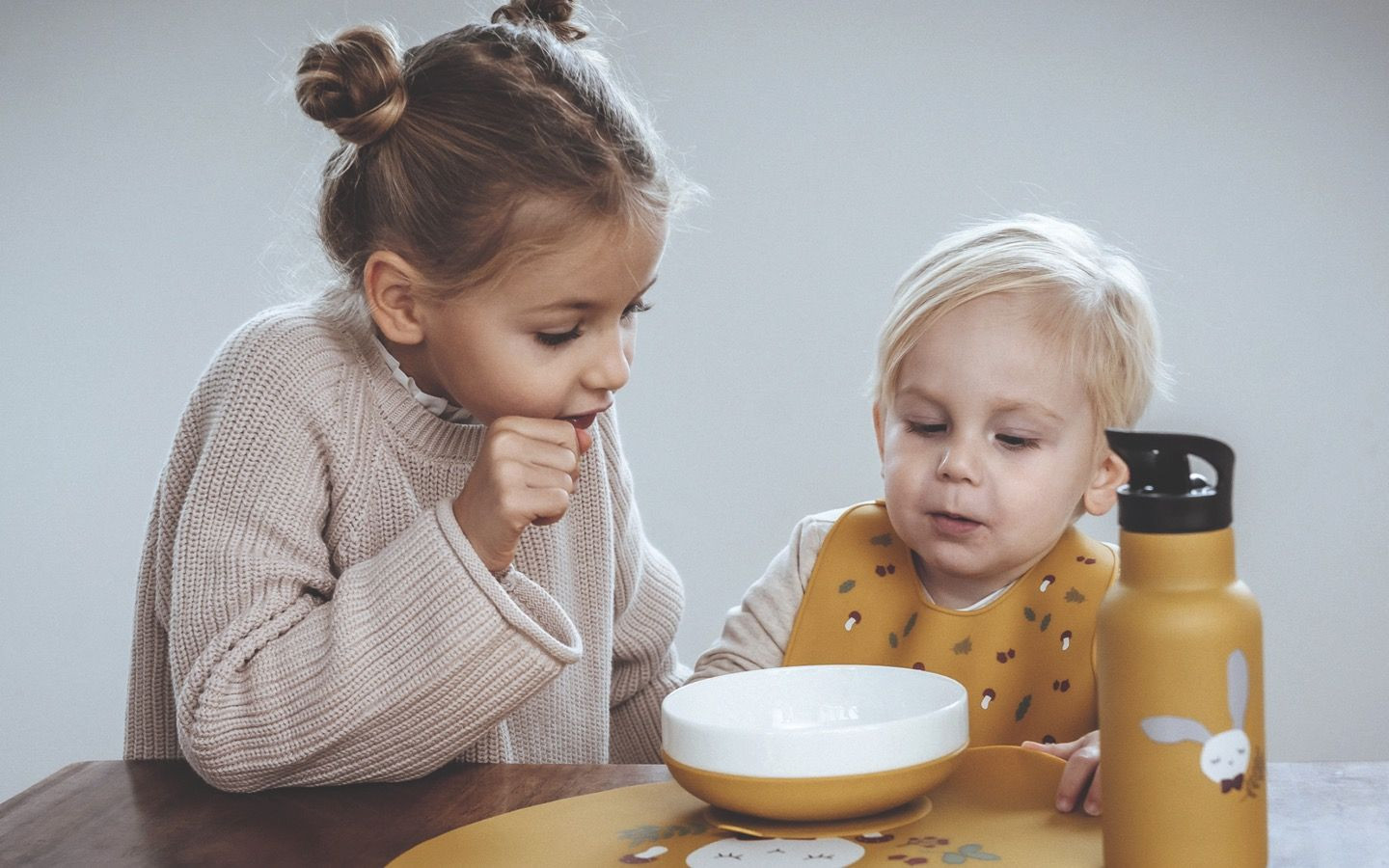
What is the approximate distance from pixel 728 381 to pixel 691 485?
239 millimetres

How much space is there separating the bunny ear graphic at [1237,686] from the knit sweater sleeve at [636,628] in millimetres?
876

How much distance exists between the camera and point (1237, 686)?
26.5 inches

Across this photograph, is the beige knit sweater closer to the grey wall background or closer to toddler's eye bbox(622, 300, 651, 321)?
toddler's eye bbox(622, 300, 651, 321)

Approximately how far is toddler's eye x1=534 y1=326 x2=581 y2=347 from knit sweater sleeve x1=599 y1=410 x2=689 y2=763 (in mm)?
292

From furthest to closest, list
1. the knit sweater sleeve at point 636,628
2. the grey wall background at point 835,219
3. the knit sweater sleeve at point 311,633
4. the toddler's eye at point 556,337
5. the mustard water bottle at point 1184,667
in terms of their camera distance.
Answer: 1. the grey wall background at point 835,219
2. the knit sweater sleeve at point 636,628
3. the toddler's eye at point 556,337
4. the knit sweater sleeve at point 311,633
5. the mustard water bottle at point 1184,667

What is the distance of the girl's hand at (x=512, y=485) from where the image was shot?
1.10 metres

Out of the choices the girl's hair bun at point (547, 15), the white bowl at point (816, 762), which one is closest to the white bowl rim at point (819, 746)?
the white bowl at point (816, 762)

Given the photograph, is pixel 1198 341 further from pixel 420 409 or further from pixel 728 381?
pixel 420 409

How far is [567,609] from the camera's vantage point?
4.68 ft

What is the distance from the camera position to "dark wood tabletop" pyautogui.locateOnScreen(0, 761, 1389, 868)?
2.80 feet

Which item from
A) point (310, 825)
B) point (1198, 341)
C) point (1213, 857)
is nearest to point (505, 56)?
point (310, 825)

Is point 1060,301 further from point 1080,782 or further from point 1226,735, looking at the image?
point 1226,735

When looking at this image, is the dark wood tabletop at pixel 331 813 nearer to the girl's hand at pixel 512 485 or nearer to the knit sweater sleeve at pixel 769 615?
the girl's hand at pixel 512 485

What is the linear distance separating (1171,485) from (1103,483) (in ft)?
1.97
